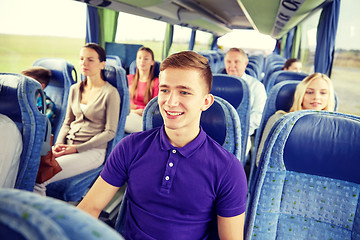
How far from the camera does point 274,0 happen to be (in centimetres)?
420

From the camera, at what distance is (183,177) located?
111cm

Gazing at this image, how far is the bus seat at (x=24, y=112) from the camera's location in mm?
1569

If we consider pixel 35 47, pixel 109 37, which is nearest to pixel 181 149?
pixel 35 47

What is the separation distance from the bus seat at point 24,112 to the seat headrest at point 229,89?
1447mm

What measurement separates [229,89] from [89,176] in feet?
4.57

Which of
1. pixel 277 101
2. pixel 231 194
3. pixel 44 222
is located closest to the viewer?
pixel 44 222

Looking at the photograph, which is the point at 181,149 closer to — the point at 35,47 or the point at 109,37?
the point at 35,47

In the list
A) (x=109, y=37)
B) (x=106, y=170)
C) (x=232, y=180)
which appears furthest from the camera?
(x=109, y=37)

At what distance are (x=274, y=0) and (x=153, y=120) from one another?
3.57 metres

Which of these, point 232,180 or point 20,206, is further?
point 232,180

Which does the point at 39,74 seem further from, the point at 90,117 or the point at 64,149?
the point at 64,149

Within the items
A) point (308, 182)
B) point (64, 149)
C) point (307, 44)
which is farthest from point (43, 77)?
point (307, 44)

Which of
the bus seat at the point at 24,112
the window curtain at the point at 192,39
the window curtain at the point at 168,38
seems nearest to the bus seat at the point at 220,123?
the bus seat at the point at 24,112

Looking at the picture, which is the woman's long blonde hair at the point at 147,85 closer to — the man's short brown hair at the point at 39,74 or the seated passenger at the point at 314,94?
the man's short brown hair at the point at 39,74
